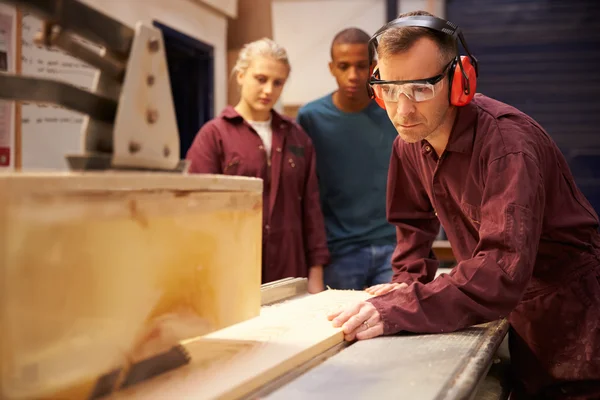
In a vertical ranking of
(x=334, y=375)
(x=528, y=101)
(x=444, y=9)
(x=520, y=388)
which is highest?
(x=444, y=9)

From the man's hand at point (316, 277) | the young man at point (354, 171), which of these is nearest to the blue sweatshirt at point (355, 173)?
the young man at point (354, 171)

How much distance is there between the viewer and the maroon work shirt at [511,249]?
1.66 meters

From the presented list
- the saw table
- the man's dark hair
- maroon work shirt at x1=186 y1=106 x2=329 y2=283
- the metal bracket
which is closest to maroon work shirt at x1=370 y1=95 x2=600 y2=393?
the saw table

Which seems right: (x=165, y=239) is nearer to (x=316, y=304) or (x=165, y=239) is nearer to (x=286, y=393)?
(x=286, y=393)

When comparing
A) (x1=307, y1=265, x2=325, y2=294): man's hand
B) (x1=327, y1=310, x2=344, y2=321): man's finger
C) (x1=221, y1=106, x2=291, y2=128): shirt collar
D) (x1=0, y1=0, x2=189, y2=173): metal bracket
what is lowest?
(x1=307, y1=265, x2=325, y2=294): man's hand

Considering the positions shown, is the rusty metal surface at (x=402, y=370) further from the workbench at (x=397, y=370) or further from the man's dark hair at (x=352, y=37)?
the man's dark hair at (x=352, y=37)

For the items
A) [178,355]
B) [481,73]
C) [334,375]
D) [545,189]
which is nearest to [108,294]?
[178,355]

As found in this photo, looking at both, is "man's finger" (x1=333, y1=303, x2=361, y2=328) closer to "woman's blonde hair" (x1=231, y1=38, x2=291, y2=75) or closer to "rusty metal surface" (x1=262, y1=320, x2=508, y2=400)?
"rusty metal surface" (x1=262, y1=320, x2=508, y2=400)

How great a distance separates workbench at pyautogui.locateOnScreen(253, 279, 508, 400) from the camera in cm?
120

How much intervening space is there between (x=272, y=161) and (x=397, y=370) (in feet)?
6.66

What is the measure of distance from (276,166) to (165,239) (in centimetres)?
206

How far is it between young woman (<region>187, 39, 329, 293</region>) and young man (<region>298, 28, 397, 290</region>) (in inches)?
6.9

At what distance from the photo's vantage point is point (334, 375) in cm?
130

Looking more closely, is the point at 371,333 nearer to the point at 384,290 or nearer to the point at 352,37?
the point at 384,290
